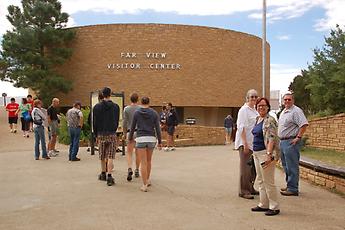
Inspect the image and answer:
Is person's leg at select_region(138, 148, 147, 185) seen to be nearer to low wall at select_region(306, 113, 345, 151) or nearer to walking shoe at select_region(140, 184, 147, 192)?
walking shoe at select_region(140, 184, 147, 192)

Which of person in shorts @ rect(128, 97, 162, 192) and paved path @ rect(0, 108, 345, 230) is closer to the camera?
paved path @ rect(0, 108, 345, 230)

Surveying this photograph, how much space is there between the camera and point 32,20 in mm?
30609

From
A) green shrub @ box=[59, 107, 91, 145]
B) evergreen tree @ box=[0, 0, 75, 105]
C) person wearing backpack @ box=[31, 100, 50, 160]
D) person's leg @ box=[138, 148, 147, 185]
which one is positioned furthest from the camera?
evergreen tree @ box=[0, 0, 75, 105]

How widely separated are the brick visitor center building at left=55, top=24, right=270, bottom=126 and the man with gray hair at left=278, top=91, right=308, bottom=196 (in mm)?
24555

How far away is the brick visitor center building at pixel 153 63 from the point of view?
107ft

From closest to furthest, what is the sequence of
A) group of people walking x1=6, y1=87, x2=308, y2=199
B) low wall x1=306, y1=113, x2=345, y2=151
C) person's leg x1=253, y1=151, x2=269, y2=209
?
group of people walking x1=6, y1=87, x2=308, y2=199 < person's leg x1=253, y1=151, x2=269, y2=209 < low wall x1=306, y1=113, x2=345, y2=151

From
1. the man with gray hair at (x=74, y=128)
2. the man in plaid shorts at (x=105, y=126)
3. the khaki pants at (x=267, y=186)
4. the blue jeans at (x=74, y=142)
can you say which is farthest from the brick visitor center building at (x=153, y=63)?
the khaki pants at (x=267, y=186)

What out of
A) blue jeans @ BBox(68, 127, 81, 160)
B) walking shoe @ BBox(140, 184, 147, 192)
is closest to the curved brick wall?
blue jeans @ BBox(68, 127, 81, 160)

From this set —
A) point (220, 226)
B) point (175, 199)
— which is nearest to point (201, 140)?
point (175, 199)

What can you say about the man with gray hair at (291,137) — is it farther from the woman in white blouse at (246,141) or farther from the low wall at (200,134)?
the low wall at (200,134)

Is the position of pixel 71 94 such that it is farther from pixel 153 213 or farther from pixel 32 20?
pixel 153 213

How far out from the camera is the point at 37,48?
30.7m

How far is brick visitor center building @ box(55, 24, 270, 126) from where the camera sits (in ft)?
107

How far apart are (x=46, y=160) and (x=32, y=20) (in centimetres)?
2070
